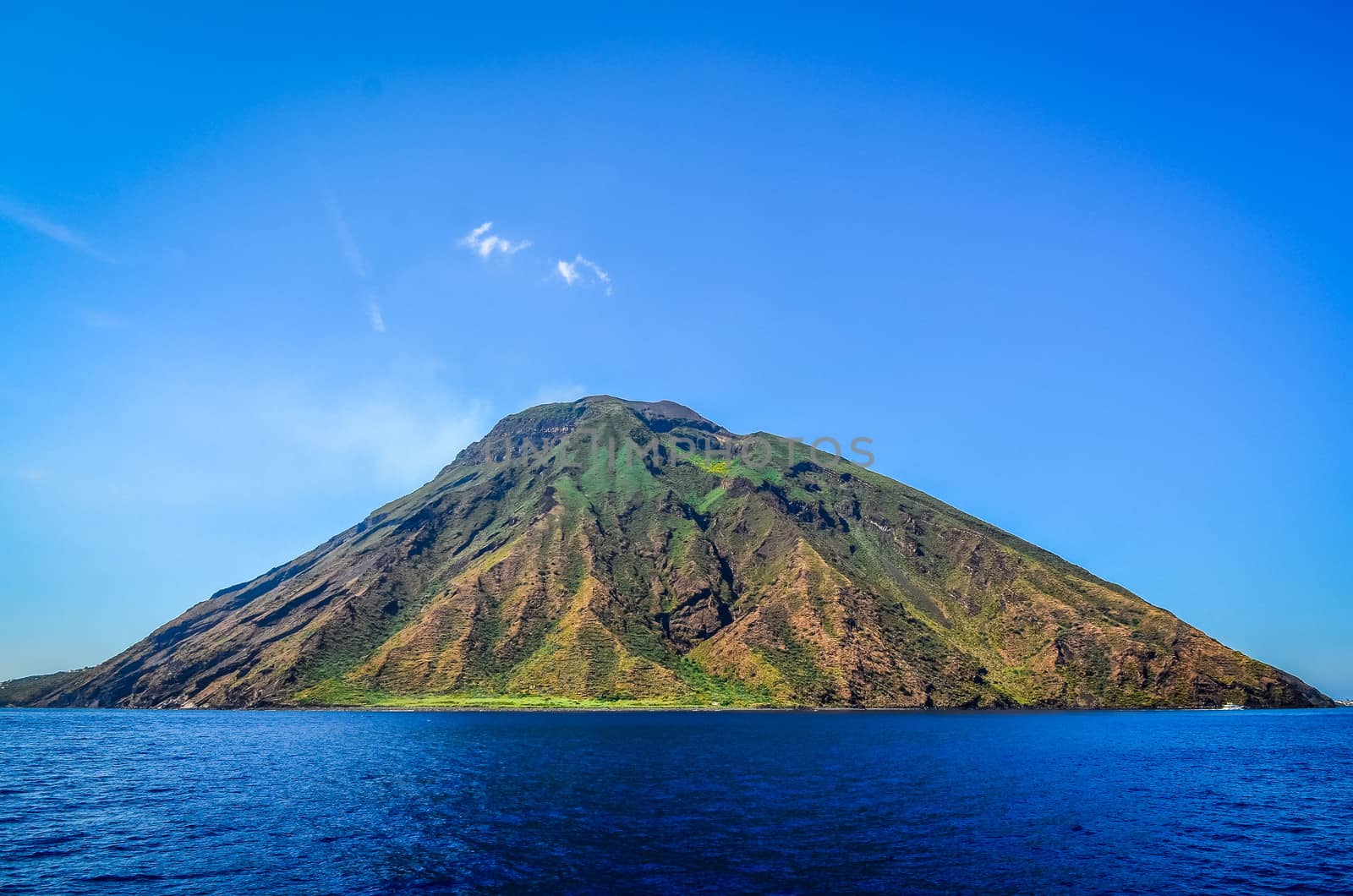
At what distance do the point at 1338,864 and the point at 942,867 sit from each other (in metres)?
31.2

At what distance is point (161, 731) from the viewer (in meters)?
154

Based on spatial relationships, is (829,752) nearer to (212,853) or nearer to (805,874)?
(805,874)

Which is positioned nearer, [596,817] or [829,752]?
[596,817]

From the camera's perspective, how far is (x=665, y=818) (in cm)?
5881

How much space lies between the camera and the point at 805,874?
142 ft

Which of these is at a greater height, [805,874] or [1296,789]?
[805,874]

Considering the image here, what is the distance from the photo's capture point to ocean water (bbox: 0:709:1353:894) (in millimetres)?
43188

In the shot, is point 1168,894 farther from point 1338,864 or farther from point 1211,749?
point 1211,749

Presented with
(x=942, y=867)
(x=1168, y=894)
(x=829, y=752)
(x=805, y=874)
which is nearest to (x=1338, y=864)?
(x=1168, y=894)

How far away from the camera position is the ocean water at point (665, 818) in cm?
4319

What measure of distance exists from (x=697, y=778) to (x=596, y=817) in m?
25.6

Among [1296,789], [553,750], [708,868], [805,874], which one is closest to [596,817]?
[708,868]

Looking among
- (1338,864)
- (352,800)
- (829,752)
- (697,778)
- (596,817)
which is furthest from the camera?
(829,752)

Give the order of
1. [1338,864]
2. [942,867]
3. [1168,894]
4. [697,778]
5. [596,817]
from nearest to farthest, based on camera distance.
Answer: [1168,894] → [942,867] → [1338,864] → [596,817] → [697,778]
